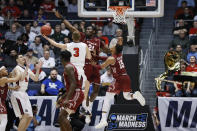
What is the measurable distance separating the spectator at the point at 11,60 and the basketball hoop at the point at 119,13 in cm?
452

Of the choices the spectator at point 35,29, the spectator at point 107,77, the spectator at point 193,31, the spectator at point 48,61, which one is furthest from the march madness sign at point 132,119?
the spectator at point 35,29

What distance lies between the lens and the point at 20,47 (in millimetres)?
17719

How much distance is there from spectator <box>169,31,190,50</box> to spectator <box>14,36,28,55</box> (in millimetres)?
4791

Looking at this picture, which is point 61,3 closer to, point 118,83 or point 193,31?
point 193,31

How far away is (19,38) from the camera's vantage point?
17.7 metres

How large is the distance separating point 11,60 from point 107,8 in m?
4.59

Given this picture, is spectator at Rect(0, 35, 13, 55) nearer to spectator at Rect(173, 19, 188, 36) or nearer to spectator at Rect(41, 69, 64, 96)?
spectator at Rect(41, 69, 64, 96)

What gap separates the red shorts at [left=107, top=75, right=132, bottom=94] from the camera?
12.7 meters

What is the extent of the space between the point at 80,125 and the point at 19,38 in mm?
5340

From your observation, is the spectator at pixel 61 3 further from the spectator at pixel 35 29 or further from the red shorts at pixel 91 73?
the red shorts at pixel 91 73

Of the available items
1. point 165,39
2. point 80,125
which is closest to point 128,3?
point 80,125

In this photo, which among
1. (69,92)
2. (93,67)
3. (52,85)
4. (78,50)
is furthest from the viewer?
(52,85)

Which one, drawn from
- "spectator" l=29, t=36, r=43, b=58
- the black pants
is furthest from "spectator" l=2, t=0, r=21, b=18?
the black pants

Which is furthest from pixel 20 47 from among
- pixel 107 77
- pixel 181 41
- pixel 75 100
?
pixel 75 100
